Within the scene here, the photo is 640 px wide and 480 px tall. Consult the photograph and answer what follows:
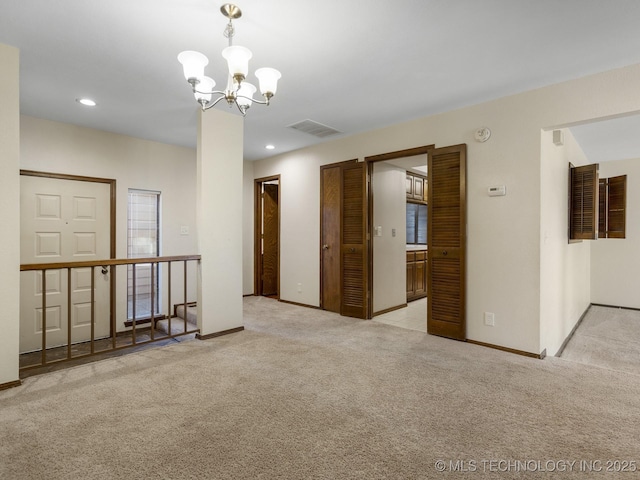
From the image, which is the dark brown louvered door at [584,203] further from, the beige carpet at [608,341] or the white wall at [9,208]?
the white wall at [9,208]

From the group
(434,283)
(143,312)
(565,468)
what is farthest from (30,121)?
(565,468)

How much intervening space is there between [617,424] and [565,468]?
0.69 m

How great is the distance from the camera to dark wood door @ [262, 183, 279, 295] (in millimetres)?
6129

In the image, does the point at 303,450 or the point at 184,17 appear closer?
the point at 303,450

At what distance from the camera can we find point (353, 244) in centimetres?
448

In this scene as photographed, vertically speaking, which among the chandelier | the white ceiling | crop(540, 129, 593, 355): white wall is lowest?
crop(540, 129, 593, 355): white wall

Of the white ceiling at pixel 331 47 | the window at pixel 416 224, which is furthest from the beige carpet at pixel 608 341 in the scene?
the window at pixel 416 224

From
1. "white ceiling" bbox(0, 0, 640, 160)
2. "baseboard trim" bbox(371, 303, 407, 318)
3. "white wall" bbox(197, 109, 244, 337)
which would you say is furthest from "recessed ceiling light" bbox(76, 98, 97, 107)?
"baseboard trim" bbox(371, 303, 407, 318)

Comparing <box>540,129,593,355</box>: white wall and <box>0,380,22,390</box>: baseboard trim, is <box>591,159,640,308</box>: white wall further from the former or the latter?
<box>0,380,22,390</box>: baseboard trim

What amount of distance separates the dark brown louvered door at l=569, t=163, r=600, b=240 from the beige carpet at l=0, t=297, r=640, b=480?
1.74 m

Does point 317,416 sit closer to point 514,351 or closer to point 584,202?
point 514,351

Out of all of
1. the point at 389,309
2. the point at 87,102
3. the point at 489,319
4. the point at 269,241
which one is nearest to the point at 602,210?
the point at 489,319

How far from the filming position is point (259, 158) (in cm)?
585

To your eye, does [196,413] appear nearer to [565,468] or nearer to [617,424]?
[565,468]
